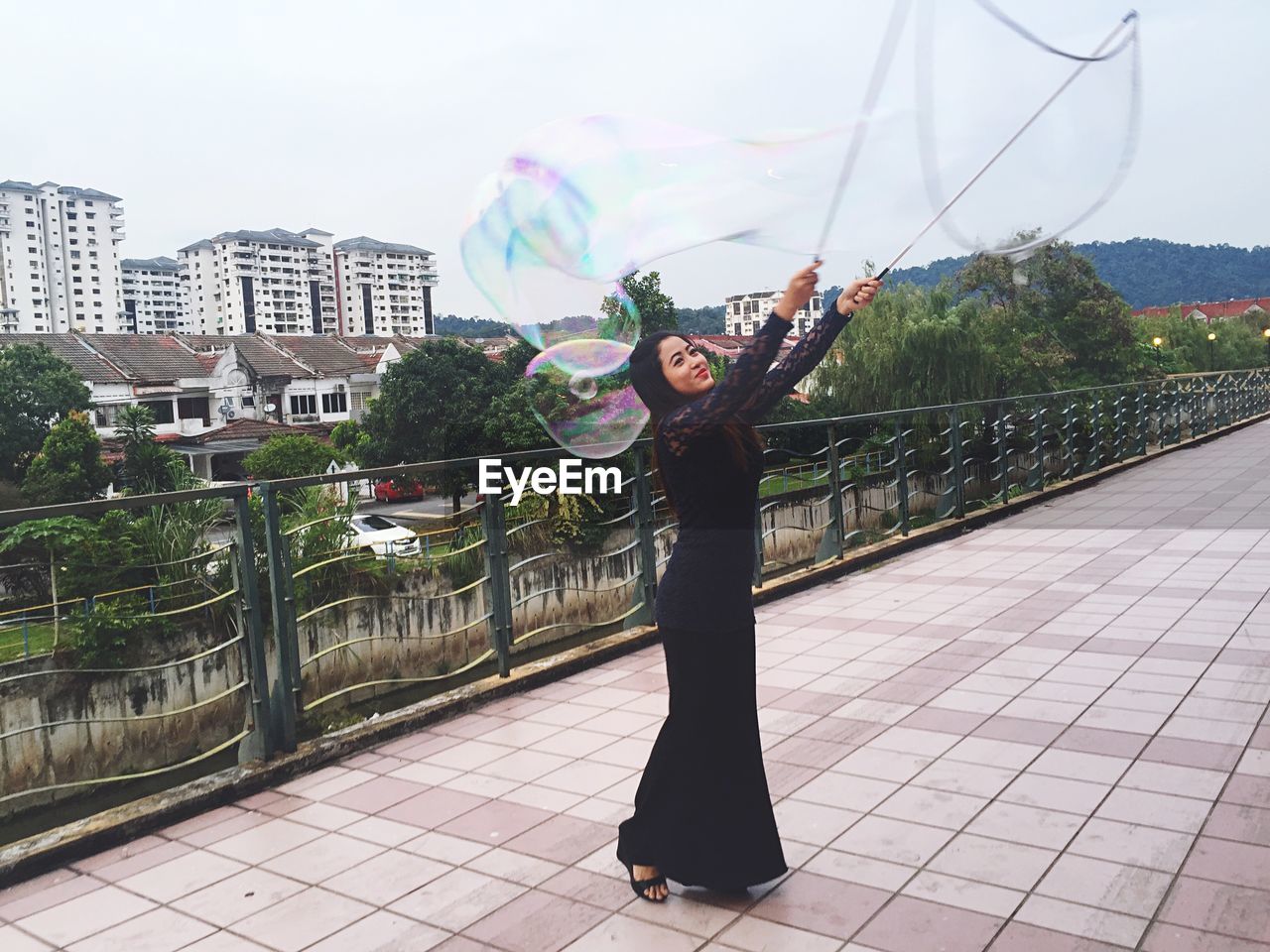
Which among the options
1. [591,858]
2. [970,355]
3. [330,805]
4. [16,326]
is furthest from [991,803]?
[16,326]

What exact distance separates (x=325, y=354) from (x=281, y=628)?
69.3m

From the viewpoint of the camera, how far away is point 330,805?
4191 mm

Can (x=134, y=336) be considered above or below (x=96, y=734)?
above

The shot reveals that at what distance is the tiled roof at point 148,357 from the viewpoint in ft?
201

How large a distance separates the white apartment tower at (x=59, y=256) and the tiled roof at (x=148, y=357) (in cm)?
6628

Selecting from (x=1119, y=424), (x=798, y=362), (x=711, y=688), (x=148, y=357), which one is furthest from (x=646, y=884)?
(x=148, y=357)

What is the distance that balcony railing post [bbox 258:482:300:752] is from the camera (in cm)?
459

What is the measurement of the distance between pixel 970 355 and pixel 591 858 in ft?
101

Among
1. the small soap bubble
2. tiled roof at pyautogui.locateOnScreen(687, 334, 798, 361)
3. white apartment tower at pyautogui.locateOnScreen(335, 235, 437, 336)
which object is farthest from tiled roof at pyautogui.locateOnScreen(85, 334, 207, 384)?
white apartment tower at pyautogui.locateOnScreen(335, 235, 437, 336)

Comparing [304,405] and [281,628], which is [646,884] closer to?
[281,628]

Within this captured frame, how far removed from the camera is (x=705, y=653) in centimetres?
319

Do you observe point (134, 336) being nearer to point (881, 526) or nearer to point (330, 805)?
point (881, 526)

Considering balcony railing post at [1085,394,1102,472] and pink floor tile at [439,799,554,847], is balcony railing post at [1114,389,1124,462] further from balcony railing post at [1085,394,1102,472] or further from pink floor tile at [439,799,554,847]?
pink floor tile at [439,799,554,847]

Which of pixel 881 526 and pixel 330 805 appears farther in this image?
pixel 881 526
